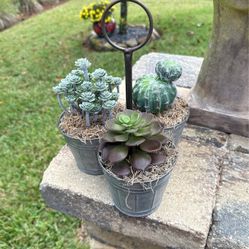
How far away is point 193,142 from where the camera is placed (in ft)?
4.76

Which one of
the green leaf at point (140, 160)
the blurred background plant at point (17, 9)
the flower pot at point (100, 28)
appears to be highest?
the green leaf at point (140, 160)

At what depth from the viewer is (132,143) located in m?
0.92

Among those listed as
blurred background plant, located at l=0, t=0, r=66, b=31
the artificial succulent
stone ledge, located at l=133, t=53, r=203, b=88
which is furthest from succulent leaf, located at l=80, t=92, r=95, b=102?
blurred background plant, located at l=0, t=0, r=66, b=31

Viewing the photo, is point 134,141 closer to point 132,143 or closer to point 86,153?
point 132,143

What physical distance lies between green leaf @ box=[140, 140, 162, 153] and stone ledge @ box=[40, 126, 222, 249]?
32 centimetres

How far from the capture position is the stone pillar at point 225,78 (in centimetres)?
127

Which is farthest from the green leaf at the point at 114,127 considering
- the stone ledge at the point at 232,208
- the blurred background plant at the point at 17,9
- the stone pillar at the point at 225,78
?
the blurred background plant at the point at 17,9

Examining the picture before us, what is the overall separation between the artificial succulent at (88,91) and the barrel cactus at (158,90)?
0.38 ft

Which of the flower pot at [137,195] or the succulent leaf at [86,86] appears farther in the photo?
the succulent leaf at [86,86]

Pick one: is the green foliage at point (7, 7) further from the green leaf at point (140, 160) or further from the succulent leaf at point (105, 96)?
the green leaf at point (140, 160)

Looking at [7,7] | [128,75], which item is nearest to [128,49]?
[128,75]

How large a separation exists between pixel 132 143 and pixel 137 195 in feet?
0.64

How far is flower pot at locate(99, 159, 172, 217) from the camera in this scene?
97 centimetres

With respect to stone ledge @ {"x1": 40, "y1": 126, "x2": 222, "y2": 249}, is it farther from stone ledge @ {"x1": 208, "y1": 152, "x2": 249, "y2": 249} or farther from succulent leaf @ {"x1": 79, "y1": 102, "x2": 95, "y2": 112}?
succulent leaf @ {"x1": 79, "y1": 102, "x2": 95, "y2": 112}
